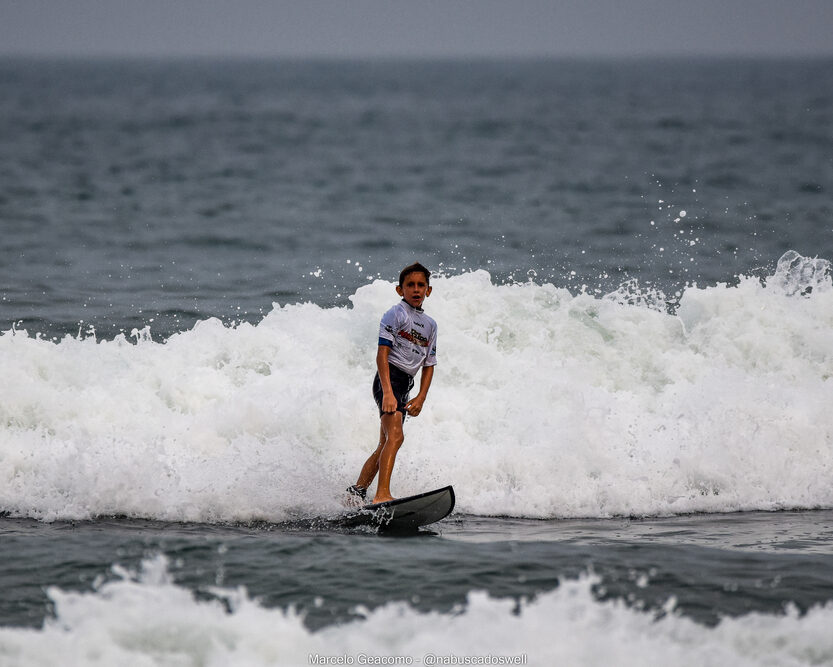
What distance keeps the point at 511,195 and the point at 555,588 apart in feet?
71.4

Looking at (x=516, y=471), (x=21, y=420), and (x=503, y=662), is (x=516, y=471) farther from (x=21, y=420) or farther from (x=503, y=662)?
(x=21, y=420)

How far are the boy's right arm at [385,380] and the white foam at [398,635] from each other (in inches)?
81.1

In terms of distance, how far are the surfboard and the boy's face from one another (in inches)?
57.4

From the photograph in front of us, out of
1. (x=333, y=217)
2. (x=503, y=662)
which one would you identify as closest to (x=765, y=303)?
(x=503, y=662)

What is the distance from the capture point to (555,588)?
6621mm

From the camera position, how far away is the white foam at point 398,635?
5605 millimetres

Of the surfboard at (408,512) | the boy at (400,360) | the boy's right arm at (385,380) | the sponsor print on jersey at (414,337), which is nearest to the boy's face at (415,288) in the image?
the boy at (400,360)

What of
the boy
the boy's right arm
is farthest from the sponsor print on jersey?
the boy's right arm

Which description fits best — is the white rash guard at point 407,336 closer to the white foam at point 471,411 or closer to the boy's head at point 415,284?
the boy's head at point 415,284

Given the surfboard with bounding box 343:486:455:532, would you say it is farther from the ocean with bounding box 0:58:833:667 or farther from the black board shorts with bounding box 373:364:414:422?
the black board shorts with bounding box 373:364:414:422

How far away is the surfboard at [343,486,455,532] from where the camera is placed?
789cm

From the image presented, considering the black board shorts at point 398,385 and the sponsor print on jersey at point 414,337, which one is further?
the black board shorts at point 398,385

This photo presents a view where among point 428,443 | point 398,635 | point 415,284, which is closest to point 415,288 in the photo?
point 415,284

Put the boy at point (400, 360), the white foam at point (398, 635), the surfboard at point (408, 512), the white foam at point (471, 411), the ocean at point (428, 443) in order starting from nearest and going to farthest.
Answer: the white foam at point (398, 635)
the ocean at point (428, 443)
the surfboard at point (408, 512)
the boy at point (400, 360)
the white foam at point (471, 411)
